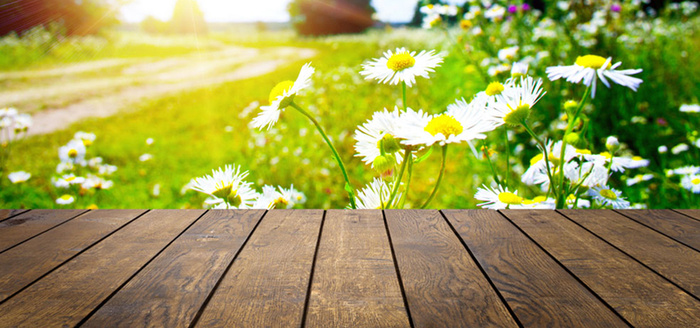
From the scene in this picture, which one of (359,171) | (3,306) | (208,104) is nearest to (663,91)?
(359,171)

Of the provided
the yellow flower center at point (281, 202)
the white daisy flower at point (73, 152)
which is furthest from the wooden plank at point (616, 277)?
the white daisy flower at point (73, 152)

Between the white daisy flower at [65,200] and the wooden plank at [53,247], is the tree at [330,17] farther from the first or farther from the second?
the wooden plank at [53,247]

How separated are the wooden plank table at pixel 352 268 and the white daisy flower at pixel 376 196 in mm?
26

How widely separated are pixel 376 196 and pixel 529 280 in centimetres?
46

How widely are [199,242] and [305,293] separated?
363 mm

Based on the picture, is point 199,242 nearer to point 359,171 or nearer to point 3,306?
point 3,306

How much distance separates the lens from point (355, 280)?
833 millimetres

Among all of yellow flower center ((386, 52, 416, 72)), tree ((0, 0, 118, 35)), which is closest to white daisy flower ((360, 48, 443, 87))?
yellow flower center ((386, 52, 416, 72))

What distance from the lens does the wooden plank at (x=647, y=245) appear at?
0.87 metres

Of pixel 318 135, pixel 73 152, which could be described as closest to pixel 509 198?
pixel 73 152

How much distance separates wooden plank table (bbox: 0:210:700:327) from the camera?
724mm

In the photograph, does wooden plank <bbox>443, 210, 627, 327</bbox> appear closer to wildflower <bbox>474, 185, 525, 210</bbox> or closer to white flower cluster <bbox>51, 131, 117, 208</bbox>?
wildflower <bbox>474, 185, 525, 210</bbox>

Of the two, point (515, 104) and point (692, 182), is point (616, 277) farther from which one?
point (692, 182)

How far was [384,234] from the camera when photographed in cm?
107
